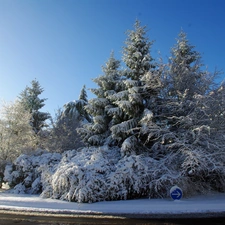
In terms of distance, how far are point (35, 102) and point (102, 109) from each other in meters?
15.0

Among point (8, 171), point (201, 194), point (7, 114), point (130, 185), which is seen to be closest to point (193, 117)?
point (201, 194)

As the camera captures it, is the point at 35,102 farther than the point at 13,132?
Yes

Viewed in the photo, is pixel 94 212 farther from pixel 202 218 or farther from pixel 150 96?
pixel 150 96

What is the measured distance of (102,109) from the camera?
15.7 m

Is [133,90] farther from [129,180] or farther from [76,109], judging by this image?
[76,109]

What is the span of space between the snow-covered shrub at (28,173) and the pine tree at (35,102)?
43.6 ft

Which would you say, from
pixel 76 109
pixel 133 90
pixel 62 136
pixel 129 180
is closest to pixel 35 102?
pixel 76 109

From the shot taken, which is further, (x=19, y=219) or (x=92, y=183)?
(x=92, y=183)

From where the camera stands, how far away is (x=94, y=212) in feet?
24.7

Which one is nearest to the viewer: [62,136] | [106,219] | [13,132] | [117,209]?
[106,219]

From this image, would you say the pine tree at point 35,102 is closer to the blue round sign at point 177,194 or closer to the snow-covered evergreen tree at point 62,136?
the snow-covered evergreen tree at point 62,136

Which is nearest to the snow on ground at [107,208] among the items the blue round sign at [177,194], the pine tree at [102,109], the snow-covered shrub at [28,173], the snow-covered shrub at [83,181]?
the blue round sign at [177,194]

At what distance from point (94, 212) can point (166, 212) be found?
8.66 feet

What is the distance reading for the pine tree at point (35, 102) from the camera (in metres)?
26.7
